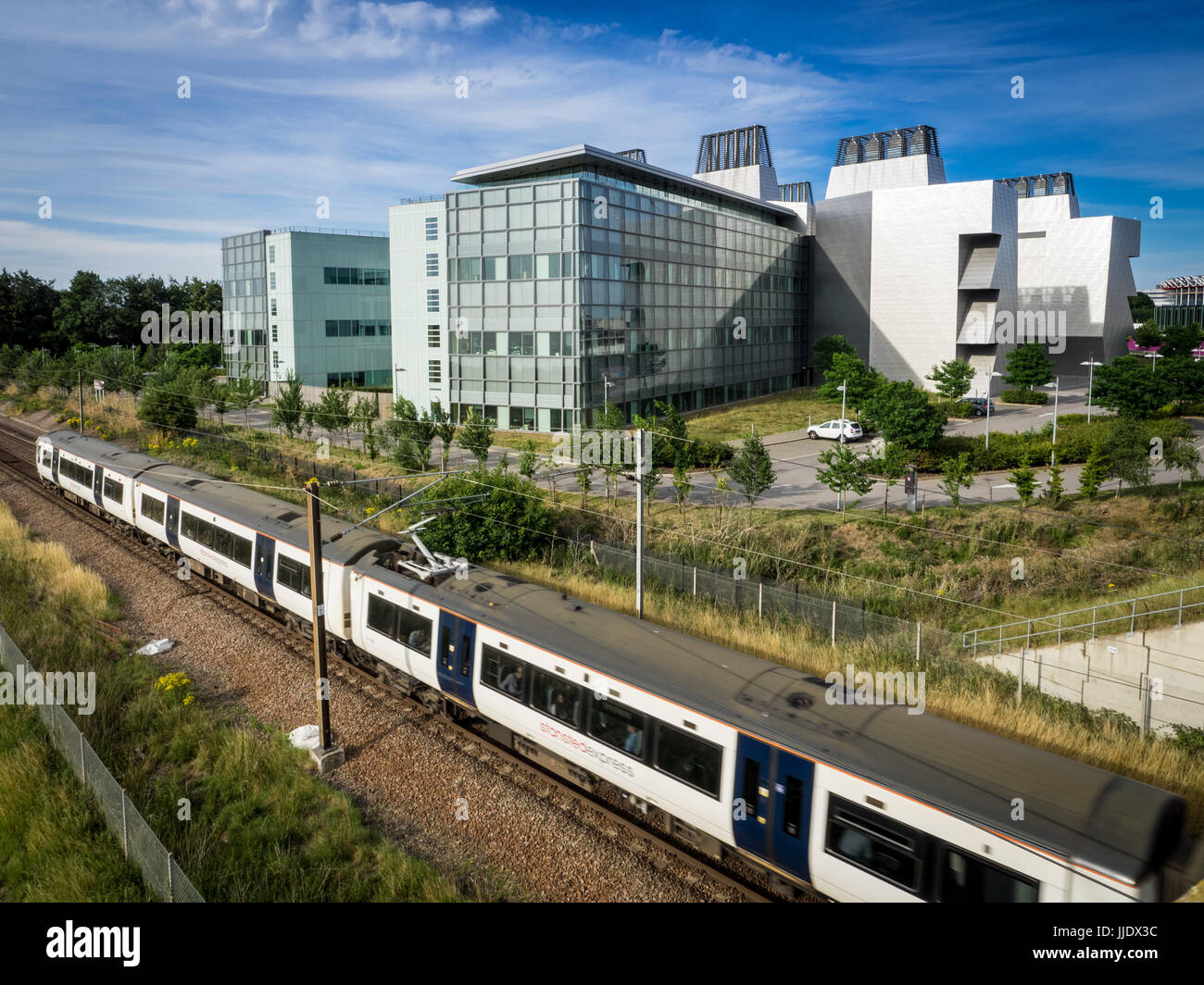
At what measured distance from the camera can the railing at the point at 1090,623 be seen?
62.6ft

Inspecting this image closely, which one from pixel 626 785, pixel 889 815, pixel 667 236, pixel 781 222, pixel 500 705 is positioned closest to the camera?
pixel 889 815

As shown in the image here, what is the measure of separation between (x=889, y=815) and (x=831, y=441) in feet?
132

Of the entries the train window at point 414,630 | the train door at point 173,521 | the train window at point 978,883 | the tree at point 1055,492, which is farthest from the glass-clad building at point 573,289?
the train window at point 978,883

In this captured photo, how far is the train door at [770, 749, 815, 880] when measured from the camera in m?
9.21

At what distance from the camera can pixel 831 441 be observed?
154 feet

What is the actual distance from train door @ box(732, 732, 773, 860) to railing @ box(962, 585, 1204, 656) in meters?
11.3

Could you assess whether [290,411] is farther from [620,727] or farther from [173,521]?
[620,727]

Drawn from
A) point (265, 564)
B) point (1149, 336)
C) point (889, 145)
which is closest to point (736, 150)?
point (889, 145)

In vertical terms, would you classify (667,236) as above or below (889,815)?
above

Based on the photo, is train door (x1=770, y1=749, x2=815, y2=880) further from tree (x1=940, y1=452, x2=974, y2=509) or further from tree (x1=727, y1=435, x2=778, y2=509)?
tree (x1=940, y1=452, x2=974, y2=509)

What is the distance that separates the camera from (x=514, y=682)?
42.8ft

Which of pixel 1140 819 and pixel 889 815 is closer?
pixel 1140 819

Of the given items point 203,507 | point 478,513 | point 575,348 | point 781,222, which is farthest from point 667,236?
point 203,507
